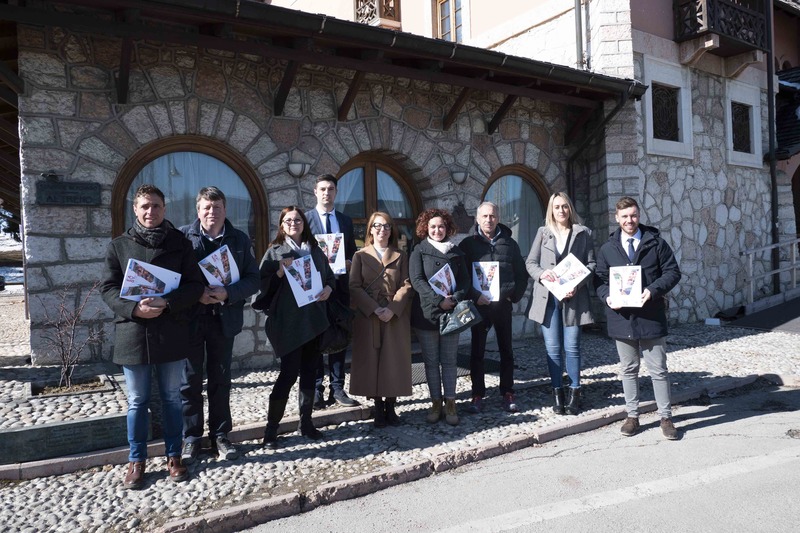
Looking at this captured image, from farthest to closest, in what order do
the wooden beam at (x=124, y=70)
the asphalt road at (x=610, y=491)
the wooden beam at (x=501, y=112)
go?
the wooden beam at (x=501, y=112) < the wooden beam at (x=124, y=70) < the asphalt road at (x=610, y=491)

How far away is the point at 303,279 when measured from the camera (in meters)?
4.34

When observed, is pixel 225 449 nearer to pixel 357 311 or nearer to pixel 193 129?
pixel 357 311

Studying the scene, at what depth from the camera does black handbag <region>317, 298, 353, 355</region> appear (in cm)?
442

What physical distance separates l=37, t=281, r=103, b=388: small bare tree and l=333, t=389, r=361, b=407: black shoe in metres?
2.26

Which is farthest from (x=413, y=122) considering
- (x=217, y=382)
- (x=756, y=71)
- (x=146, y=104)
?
(x=756, y=71)

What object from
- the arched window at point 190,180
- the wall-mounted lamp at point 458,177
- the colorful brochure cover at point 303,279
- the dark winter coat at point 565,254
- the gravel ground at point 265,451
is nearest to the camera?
the gravel ground at point 265,451

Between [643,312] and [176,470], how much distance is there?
11.9 feet

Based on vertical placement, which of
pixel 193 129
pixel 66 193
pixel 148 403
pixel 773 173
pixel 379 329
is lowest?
pixel 148 403

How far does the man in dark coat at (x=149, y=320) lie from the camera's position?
354 centimetres

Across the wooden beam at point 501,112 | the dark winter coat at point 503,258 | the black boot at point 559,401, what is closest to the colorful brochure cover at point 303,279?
the dark winter coat at point 503,258

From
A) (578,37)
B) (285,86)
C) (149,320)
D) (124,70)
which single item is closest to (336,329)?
(149,320)

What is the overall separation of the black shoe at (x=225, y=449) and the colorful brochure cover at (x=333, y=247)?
1.68 m

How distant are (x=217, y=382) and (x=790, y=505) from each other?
3638 millimetres

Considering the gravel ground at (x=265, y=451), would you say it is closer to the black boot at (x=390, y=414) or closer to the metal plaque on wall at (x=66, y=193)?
the black boot at (x=390, y=414)
